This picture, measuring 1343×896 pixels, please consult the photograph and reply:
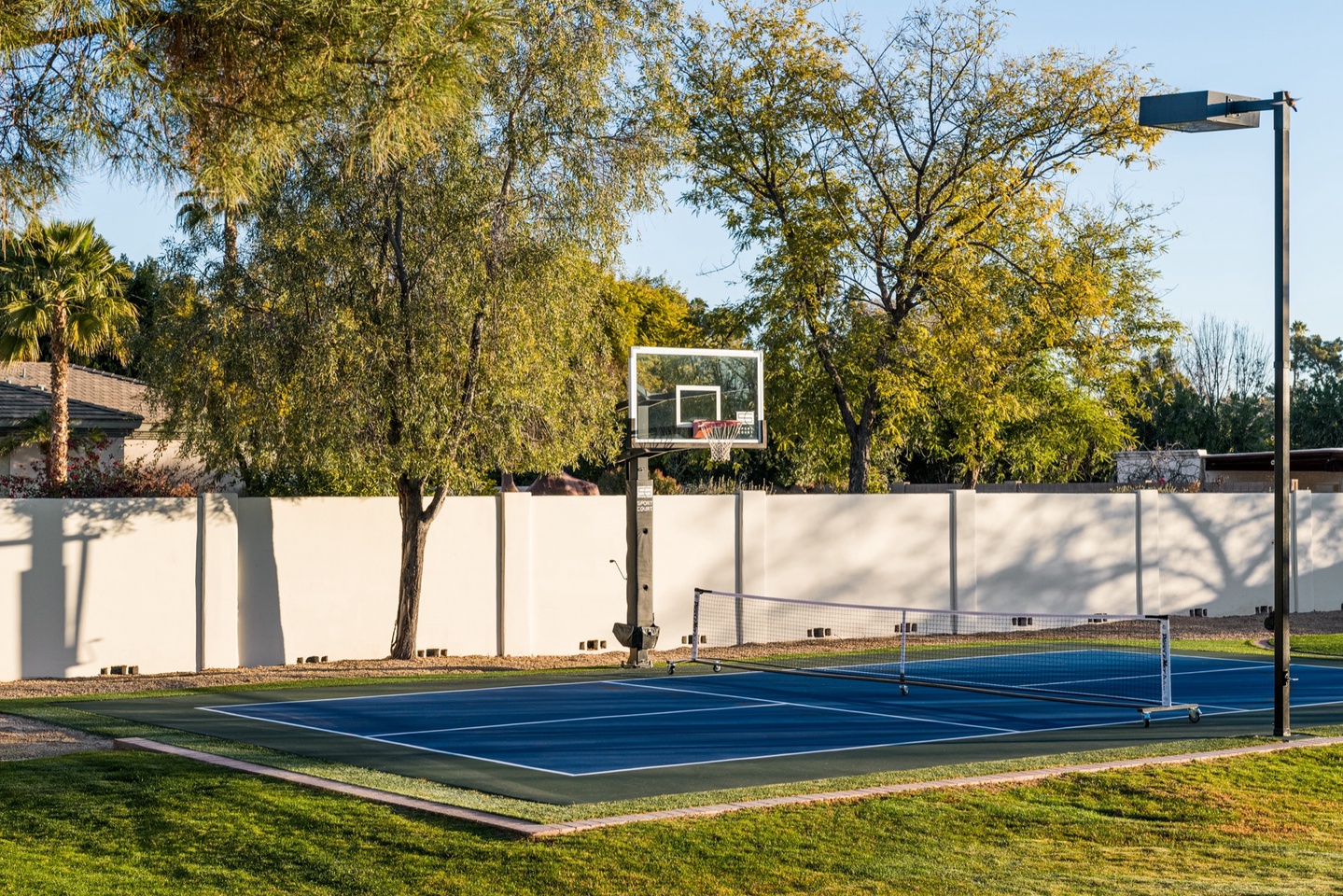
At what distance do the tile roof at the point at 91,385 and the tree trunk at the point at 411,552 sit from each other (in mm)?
16977

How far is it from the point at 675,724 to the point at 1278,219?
7907 millimetres

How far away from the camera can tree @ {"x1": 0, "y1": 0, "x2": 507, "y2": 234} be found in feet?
41.1

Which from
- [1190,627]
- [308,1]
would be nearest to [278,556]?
[308,1]

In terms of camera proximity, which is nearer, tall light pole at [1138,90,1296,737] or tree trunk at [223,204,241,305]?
tall light pole at [1138,90,1296,737]

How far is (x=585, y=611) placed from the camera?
79.9ft

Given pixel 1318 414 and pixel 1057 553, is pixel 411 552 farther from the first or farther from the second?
pixel 1318 414

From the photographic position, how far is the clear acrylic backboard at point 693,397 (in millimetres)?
21844

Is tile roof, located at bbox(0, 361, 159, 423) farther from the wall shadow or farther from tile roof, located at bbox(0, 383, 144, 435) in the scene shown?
the wall shadow

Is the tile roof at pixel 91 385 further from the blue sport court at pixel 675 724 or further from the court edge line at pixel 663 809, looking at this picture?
the court edge line at pixel 663 809

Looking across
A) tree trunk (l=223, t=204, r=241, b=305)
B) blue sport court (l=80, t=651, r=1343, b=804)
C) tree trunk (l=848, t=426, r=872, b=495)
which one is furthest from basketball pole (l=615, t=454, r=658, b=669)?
tree trunk (l=848, t=426, r=872, b=495)

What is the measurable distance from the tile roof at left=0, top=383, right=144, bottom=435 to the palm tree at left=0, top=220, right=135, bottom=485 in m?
0.59

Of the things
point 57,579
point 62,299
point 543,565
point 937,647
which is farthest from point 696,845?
point 62,299

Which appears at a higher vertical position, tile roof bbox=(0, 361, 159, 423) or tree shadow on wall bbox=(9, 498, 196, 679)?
tile roof bbox=(0, 361, 159, 423)

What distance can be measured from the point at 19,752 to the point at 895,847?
8.23 metres
